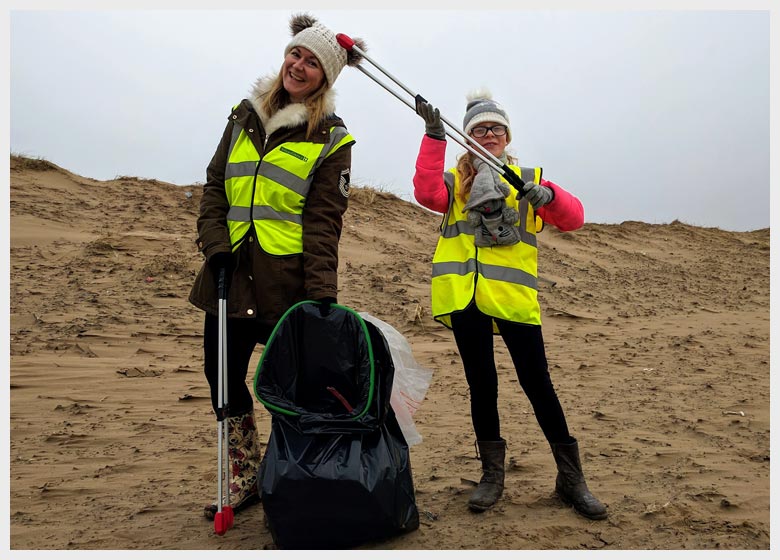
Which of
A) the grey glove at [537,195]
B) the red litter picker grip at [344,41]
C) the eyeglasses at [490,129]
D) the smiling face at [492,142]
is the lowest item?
the grey glove at [537,195]

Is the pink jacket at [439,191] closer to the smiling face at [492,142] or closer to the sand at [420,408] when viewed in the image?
the smiling face at [492,142]

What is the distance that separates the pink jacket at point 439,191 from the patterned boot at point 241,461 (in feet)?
4.19

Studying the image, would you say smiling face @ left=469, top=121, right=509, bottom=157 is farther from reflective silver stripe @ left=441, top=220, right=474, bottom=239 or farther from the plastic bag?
the plastic bag

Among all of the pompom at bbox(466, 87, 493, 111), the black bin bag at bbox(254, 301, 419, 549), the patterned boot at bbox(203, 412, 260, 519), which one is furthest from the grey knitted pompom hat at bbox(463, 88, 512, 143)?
the patterned boot at bbox(203, 412, 260, 519)

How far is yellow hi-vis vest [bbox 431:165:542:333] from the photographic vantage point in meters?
3.14

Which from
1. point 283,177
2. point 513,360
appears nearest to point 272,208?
point 283,177

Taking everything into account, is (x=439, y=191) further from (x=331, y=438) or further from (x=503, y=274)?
(x=331, y=438)

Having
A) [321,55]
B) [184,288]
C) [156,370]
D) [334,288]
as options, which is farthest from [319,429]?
[184,288]

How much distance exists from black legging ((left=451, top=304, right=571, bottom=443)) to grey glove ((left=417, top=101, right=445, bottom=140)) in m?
0.77

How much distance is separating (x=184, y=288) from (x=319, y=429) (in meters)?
5.77

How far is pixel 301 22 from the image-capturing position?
3.15 m

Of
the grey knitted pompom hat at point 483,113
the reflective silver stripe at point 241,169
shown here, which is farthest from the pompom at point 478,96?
the reflective silver stripe at point 241,169

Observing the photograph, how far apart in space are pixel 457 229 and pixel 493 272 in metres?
0.28

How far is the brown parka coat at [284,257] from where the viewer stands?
2959mm
